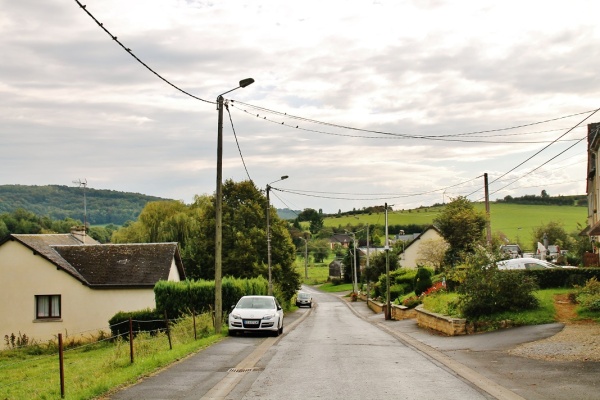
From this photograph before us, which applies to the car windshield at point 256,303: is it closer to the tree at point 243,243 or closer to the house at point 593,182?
the house at point 593,182

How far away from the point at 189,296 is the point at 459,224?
875 inches

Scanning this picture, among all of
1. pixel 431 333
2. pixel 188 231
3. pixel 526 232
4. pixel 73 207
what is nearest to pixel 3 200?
pixel 73 207

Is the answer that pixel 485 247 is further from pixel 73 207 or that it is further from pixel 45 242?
pixel 73 207

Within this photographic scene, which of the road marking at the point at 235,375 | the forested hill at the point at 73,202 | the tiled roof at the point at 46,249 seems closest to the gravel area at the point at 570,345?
the road marking at the point at 235,375

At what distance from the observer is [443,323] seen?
24500mm

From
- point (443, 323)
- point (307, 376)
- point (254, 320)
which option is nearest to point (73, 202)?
point (254, 320)

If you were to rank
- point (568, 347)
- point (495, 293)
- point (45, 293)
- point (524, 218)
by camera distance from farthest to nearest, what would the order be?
point (524, 218) < point (45, 293) < point (495, 293) < point (568, 347)

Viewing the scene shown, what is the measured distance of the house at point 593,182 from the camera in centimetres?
3772

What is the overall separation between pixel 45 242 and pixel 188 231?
69.4 ft

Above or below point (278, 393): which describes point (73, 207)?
above

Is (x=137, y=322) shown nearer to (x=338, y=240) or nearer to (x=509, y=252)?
(x=509, y=252)

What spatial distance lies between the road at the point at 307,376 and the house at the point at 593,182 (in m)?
17.6

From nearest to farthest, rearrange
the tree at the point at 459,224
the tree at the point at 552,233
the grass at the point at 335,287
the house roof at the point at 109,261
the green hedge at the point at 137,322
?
the green hedge at the point at 137,322
the house roof at the point at 109,261
the tree at the point at 459,224
the tree at the point at 552,233
the grass at the point at 335,287

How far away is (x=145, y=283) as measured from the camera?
40.8m
